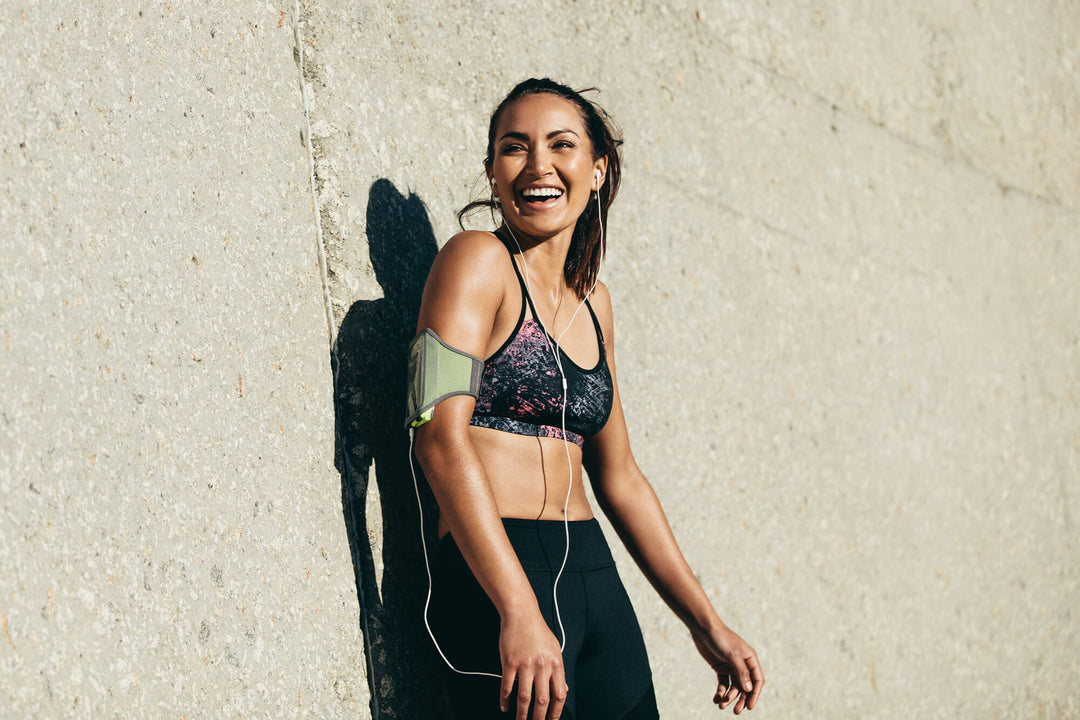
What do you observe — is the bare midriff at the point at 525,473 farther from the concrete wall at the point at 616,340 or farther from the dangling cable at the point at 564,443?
the concrete wall at the point at 616,340

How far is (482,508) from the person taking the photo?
157 cm

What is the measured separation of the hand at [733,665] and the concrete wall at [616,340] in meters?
0.56

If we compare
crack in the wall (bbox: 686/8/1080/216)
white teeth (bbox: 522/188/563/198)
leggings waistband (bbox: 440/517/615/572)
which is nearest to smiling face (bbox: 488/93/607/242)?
white teeth (bbox: 522/188/563/198)

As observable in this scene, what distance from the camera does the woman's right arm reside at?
1.49 m

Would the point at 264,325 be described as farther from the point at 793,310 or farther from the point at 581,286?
the point at 793,310

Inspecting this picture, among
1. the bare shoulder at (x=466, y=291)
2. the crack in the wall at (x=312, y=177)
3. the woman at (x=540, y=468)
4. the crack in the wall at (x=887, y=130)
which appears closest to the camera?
the woman at (x=540, y=468)

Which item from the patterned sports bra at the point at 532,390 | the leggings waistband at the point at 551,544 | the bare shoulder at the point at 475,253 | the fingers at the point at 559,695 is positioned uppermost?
the bare shoulder at the point at 475,253

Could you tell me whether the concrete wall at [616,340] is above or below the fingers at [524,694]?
above

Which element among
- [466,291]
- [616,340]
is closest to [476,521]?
[466,291]

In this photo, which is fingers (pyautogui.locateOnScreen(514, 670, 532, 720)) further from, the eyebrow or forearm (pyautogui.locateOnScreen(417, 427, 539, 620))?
the eyebrow

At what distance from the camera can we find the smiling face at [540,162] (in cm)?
186

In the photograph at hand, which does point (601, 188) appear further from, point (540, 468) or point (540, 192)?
point (540, 468)

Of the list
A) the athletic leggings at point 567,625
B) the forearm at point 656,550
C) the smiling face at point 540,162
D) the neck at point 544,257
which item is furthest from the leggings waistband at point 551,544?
the smiling face at point 540,162

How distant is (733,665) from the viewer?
1.97 meters
